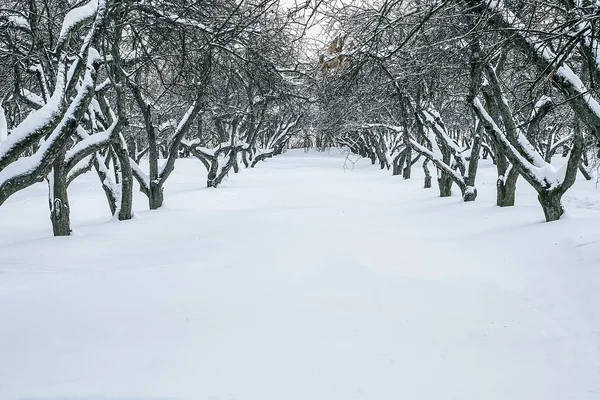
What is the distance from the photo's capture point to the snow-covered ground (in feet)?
8.59

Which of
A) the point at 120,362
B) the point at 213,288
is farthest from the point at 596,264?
the point at 120,362

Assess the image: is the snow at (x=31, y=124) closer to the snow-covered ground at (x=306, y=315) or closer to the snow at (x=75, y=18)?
the snow at (x=75, y=18)

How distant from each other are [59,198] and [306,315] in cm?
608

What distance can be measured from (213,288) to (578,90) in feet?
15.0

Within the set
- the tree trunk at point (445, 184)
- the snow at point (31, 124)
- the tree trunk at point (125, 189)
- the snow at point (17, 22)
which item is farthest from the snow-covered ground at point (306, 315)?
the tree trunk at point (445, 184)

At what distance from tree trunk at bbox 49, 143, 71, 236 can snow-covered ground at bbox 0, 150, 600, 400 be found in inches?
32.5

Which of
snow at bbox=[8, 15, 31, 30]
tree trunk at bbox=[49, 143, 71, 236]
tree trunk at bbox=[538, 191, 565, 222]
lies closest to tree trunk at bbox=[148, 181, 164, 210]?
tree trunk at bbox=[49, 143, 71, 236]

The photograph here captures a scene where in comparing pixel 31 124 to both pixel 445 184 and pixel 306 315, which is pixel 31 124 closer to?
pixel 306 315

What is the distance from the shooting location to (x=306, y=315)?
138 inches

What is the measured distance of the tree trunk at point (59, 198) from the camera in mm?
7453

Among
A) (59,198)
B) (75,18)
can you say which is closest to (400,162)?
(59,198)

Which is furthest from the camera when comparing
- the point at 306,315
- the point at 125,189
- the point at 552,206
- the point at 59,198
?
the point at 125,189

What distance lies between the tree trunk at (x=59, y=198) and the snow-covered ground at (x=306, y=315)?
0.83 m

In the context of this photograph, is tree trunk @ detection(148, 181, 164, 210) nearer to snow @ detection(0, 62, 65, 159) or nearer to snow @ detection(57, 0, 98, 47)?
snow @ detection(57, 0, 98, 47)
